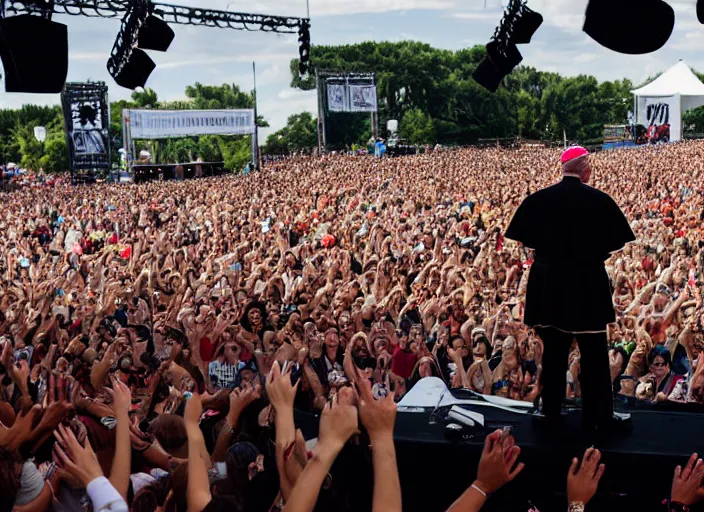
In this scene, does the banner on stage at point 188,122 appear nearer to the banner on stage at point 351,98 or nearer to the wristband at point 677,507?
the banner on stage at point 351,98

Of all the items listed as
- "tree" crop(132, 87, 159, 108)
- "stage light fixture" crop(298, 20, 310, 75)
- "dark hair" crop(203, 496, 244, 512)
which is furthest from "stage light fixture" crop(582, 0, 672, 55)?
"tree" crop(132, 87, 159, 108)

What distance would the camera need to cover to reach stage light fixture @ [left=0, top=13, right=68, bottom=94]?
5.87 m

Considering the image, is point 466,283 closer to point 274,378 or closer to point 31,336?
point 31,336

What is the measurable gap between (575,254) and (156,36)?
18.9ft

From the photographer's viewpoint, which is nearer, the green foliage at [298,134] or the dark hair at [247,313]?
the dark hair at [247,313]

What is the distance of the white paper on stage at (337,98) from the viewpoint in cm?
3416

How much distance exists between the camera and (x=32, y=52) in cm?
592

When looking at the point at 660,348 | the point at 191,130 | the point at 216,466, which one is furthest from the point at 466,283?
the point at 191,130

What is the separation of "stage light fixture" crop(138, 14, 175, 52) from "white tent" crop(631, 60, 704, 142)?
113 feet

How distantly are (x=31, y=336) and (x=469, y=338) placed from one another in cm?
291

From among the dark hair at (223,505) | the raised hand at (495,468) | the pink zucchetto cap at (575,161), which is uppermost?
the pink zucchetto cap at (575,161)

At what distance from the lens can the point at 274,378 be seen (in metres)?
2.45

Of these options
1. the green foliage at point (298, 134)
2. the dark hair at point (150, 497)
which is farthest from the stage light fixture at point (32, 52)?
the green foliage at point (298, 134)

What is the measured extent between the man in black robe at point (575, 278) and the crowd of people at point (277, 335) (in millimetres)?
702
